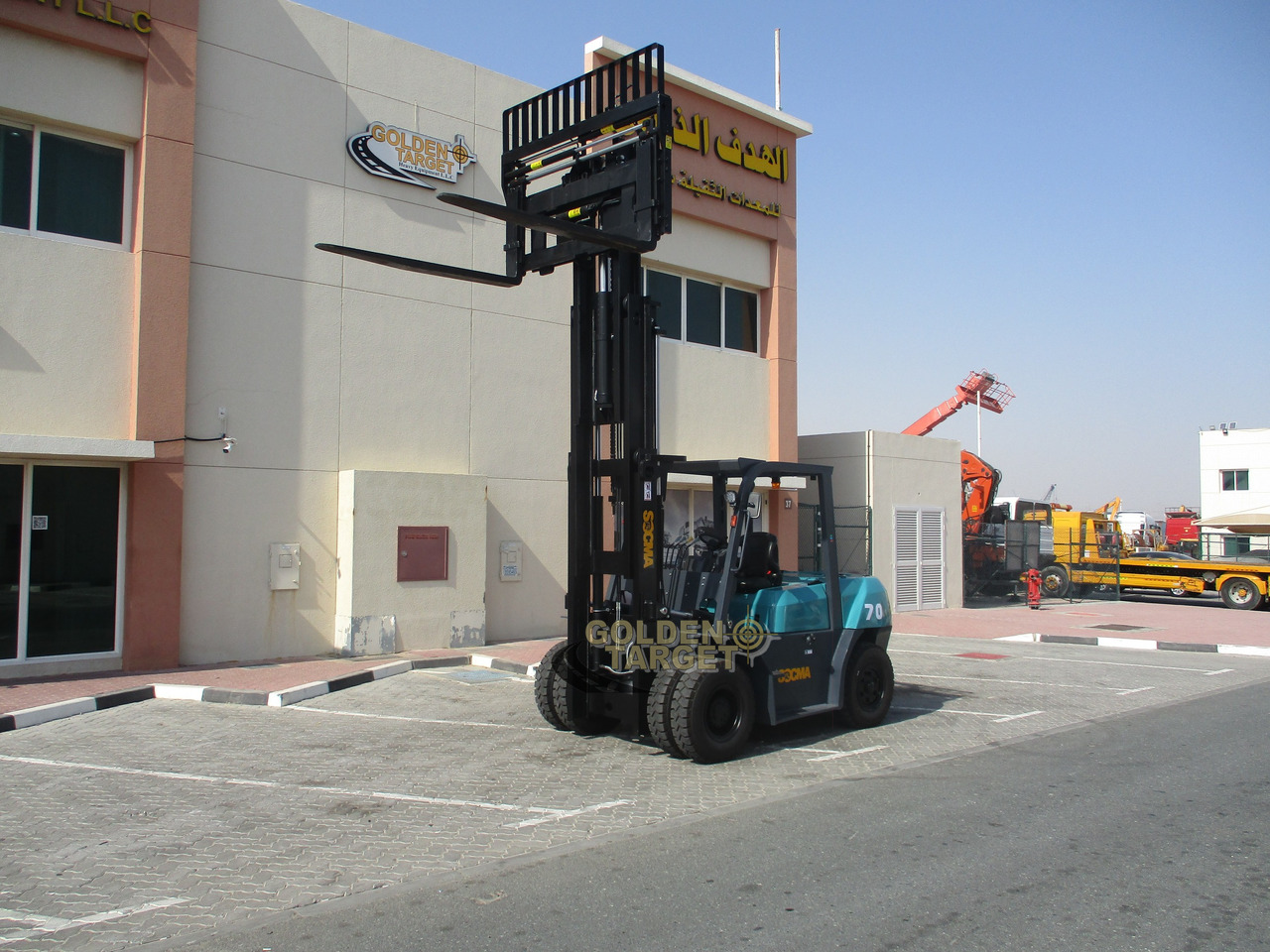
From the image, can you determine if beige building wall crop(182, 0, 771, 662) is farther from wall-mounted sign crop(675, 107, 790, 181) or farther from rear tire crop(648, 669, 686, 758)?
rear tire crop(648, 669, 686, 758)

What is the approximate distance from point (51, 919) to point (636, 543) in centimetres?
441

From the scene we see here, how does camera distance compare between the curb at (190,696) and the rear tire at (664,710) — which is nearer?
the rear tire at (664,710)

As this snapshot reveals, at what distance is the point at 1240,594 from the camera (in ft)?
81.0

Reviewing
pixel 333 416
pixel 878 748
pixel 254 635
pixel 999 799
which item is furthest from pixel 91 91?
pixel 999 799

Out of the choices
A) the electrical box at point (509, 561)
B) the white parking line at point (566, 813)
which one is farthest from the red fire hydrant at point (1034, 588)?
the white parking line at point (566, 813)

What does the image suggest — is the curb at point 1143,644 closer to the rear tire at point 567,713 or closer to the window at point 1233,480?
the rear tire at point 567,713

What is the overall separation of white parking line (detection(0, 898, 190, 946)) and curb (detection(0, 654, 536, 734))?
4801 mm

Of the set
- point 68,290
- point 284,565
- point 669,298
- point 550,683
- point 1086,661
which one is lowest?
point 1086,661

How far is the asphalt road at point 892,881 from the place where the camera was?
4.25 meters

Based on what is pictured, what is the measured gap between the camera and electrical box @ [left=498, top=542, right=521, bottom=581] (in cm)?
1498

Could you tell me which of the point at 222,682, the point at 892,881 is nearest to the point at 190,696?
the point at 222,682

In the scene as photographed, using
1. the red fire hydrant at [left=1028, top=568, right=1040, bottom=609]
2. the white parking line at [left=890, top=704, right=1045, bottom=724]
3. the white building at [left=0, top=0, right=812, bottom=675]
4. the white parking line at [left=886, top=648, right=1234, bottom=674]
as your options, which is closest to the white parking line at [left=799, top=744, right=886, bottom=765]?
the white parking line at [left=890, top=704, right=1045, bottom=724]

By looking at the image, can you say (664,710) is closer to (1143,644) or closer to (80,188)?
(80,188)

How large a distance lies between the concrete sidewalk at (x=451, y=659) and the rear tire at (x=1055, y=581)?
3818 mm
